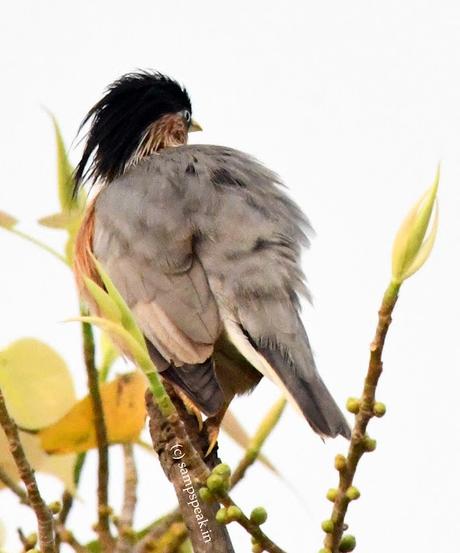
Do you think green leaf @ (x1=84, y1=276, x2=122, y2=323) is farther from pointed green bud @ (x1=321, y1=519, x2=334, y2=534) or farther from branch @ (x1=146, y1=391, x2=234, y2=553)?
pointed green bud @ (x1=321, y1=519, x2=334, y2=534)

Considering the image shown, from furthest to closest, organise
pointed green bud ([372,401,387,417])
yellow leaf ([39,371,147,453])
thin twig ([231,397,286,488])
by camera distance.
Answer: thin twig ([231,397,286,488]), yellow leaf ([39,371,147,453]), pointed green bud ([372,401,387,417])

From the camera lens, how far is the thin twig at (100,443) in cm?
238

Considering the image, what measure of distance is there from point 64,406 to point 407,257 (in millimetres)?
1008

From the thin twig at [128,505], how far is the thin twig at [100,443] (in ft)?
0.13

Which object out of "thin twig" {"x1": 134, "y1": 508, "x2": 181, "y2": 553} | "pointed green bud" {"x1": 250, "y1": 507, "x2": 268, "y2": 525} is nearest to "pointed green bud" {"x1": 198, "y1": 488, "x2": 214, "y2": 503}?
"pointed green bud" {"x1": 250, "y1": 507, "x2": 268, "y2": 525}

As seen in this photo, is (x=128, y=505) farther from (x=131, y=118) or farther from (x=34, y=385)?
(x=131, y=118)

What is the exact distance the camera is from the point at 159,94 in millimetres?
5547

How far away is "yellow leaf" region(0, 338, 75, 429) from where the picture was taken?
268 centimetres

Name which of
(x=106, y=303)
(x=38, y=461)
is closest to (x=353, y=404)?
(x=106, y=303)

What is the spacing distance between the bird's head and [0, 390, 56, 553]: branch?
9.36 feet

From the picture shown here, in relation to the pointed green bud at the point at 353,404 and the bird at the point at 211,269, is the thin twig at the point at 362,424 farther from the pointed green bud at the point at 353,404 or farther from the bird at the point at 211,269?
the bird at the point at 211,269

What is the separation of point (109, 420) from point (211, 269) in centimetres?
142

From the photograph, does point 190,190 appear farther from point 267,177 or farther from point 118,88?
point 118,88

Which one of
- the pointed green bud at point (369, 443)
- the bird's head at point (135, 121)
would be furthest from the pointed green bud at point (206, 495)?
the bird's head at point (135, 121)
